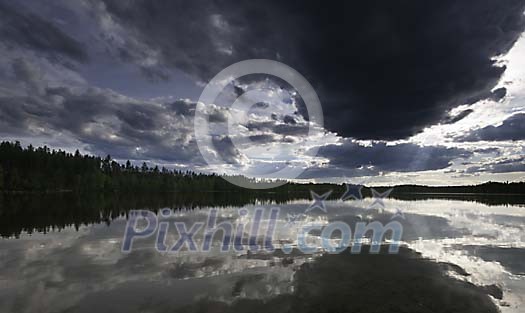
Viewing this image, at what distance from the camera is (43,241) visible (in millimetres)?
22562

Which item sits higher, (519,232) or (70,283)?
(519,232)

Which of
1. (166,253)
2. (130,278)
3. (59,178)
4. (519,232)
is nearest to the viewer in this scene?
(130,278)

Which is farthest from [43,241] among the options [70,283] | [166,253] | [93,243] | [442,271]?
[442,271]

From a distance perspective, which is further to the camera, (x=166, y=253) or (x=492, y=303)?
(x=166, y=253)

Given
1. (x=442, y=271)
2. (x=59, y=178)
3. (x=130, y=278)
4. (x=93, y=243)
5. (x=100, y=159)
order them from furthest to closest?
(x=100, y=159), (x=59, y=178), (x=93, y=243), (x=442, y=271), (x=130, y=278)

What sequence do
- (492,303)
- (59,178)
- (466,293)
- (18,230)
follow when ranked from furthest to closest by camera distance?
(59,178)
(18,230)
(466,293)
(492,303)

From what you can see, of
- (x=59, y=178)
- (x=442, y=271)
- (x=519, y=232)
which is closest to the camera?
(x=442, y=271)

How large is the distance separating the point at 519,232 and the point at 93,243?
37338 mm

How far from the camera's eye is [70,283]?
12672 mm

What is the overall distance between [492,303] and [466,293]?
108cm

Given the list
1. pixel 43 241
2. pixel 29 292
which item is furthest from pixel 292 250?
pixel 43 241

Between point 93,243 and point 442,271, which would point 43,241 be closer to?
point 93,243

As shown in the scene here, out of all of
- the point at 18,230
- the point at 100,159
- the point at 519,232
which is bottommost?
the point at 18,230

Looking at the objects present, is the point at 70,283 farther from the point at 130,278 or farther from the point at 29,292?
the point at 130,278
